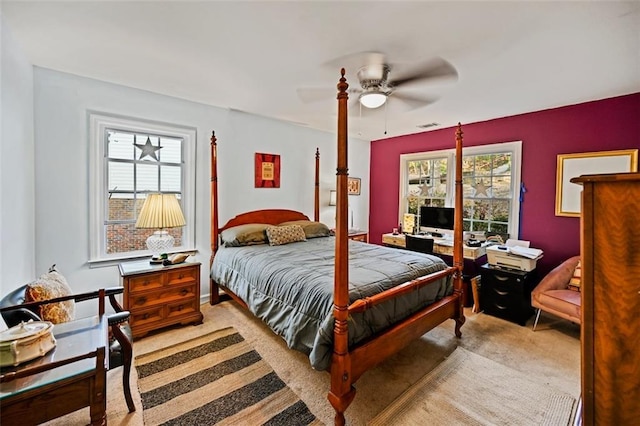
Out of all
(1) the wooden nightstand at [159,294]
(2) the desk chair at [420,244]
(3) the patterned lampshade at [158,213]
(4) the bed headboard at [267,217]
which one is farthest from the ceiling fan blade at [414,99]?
(1) the wooden nightstand at [159,294]

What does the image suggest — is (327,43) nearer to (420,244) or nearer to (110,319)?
(110,319)

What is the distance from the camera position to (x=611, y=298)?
2.62 feet

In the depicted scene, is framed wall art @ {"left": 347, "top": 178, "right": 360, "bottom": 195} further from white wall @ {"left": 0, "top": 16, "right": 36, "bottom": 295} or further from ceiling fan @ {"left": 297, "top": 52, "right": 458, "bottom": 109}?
white wall @ {"left": 0, "top": 16, "right": 36, "bottom": 295}

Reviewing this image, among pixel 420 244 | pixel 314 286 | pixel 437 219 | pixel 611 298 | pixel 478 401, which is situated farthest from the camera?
pixel 437 219

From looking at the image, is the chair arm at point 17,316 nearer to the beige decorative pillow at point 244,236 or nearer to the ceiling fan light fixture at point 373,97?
the beige decorative pillow at point 244,236

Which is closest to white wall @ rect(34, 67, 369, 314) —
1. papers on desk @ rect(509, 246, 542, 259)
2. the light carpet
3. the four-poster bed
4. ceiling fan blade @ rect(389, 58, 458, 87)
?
the four-poster bed

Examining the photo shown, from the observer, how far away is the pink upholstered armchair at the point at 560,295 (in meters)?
2.63

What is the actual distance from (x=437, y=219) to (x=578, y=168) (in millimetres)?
1731

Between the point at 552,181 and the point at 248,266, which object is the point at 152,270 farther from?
the point at 552,181

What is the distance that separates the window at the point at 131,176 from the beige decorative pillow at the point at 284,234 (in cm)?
102

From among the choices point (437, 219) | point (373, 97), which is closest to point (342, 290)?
point (373, 97)

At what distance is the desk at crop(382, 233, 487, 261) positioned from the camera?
3.59 meters

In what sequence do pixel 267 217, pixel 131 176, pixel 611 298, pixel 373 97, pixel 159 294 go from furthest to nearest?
1. pixel 267 217
2. pixel 131 176
3. pixel 159 294
4. pixel 373 97
5. pixel 611 298

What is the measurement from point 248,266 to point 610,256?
2531 mm
